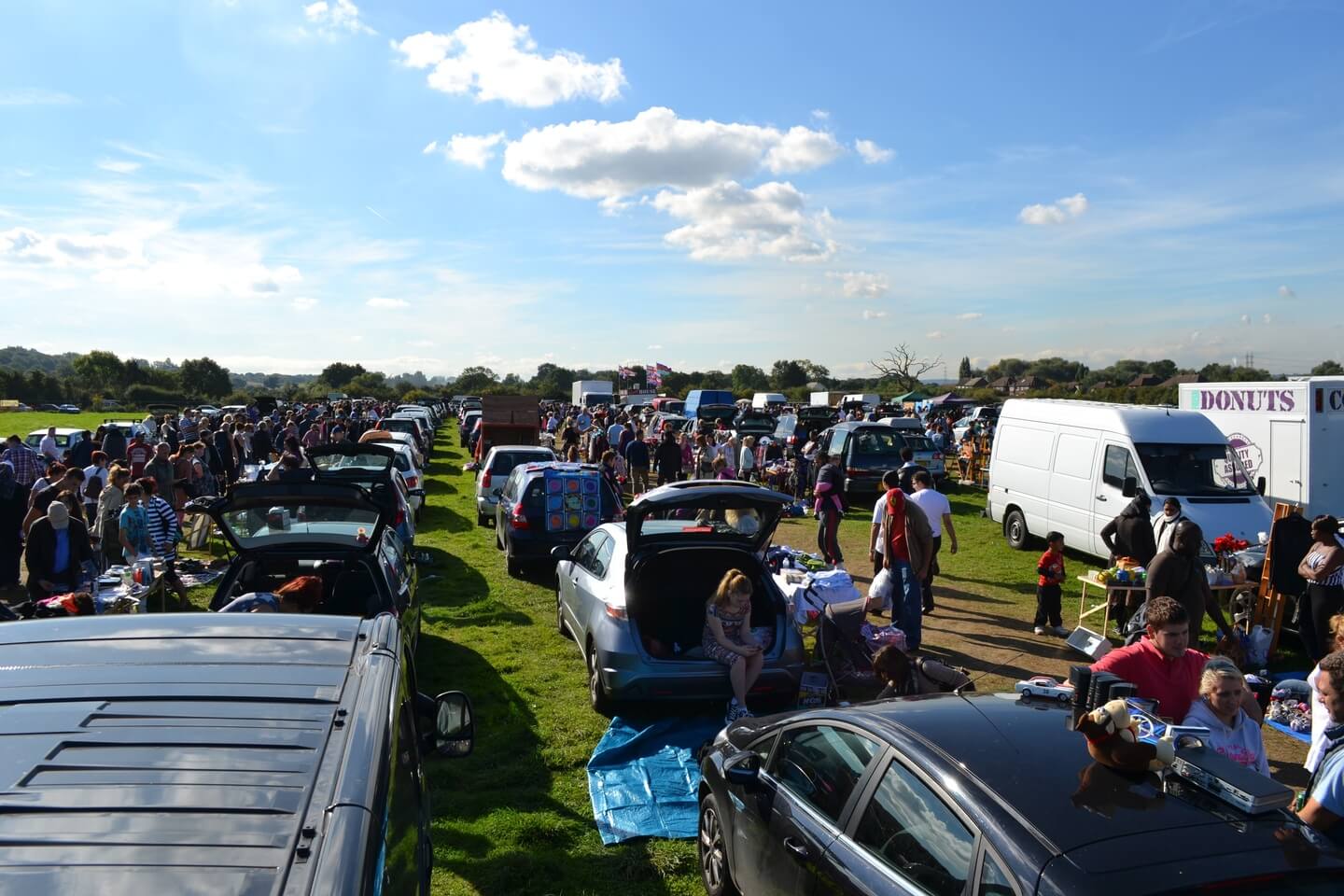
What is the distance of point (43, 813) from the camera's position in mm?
1746

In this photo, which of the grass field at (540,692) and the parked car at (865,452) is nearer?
the grass field at (540,692)

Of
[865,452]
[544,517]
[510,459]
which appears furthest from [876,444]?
[544,517]

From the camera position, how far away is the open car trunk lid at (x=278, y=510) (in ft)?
21.1

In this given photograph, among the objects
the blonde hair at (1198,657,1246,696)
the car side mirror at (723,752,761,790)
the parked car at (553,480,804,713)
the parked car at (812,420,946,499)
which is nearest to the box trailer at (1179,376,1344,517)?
the parked car at (812,420,946,499)

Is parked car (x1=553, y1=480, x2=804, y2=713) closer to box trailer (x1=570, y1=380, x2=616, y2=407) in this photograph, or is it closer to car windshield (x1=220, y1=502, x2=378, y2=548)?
car windshield (x1=220, y1=502, x2=378, y2=548)

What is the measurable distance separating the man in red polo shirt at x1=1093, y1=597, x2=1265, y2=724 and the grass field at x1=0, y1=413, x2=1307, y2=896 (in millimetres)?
2368

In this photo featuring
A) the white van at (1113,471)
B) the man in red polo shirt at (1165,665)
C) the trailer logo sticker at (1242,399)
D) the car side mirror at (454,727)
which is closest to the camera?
the car side mirror at (454,727)

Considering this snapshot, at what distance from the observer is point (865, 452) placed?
19125 mm

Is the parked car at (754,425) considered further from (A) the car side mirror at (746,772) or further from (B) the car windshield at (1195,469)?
(A) the car side mirror at (746,772)

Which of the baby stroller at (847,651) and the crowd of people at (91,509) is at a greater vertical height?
the crowd of people at (91,509)

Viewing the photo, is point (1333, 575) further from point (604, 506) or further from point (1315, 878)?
point (604, 506)

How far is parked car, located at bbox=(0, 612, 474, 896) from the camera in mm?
1683

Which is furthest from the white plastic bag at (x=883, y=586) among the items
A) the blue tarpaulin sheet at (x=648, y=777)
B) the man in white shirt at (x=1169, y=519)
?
the man in white shirt at (x=1169, y=519)

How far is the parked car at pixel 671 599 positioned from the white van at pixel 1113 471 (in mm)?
6742
